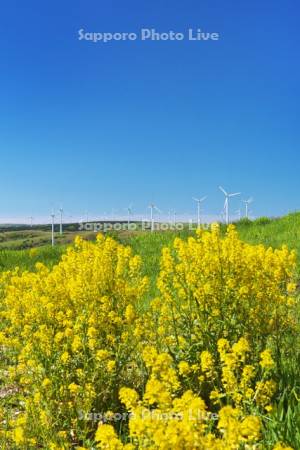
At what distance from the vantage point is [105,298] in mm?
5086

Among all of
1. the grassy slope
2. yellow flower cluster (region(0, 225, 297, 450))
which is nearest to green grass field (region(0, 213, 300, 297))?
the grassy slope

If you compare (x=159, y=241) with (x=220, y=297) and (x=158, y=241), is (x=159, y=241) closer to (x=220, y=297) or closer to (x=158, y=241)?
(x=158, y=241)

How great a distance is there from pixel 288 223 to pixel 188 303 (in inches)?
417

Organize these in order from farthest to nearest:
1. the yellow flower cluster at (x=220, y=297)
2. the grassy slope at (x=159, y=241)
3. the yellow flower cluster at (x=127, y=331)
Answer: the grassy slope at (x=159, y=241) < the yellow flower cluster at (x=220, y=297) < the yellow flower cluster at (x=127, y=331)

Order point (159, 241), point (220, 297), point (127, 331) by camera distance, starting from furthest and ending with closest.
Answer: point (159, 241) < point (127, 331) < point (220, 297)

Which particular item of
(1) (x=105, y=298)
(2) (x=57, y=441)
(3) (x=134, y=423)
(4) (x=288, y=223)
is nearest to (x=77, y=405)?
(2) (x=57, y=441)

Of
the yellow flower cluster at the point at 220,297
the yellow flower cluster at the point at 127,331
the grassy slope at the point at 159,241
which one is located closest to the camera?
the yellow flower cluster at the point at 127,331

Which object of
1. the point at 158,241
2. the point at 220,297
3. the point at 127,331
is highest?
the point at 158,241

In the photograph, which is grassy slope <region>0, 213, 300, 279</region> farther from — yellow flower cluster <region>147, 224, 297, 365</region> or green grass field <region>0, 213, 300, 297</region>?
yellow flower cluster <region>147, 224, 297, 365</region>

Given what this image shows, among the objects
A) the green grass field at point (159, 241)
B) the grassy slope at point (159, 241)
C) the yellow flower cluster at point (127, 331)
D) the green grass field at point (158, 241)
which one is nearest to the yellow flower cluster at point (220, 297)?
the yellow flower cluster at point (127, 331)

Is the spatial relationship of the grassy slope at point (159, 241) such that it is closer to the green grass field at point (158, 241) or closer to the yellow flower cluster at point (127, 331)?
the green grass field at point (158, 241)

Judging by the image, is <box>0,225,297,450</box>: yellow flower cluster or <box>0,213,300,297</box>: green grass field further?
<box>0,213,300,297</box>: green grass field

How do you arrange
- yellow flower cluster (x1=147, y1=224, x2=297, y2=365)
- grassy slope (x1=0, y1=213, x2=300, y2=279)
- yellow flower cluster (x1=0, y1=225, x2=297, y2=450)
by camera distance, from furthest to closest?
grassy slope (x1=0, y1=213, x2=300, y2=279), yellow flower cluster (x1=147, y1=224, x2=297, y2=365), yellow flower cluster (x1=0, y1=225, x2=297, y2=450)

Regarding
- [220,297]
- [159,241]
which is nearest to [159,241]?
[159,241]
